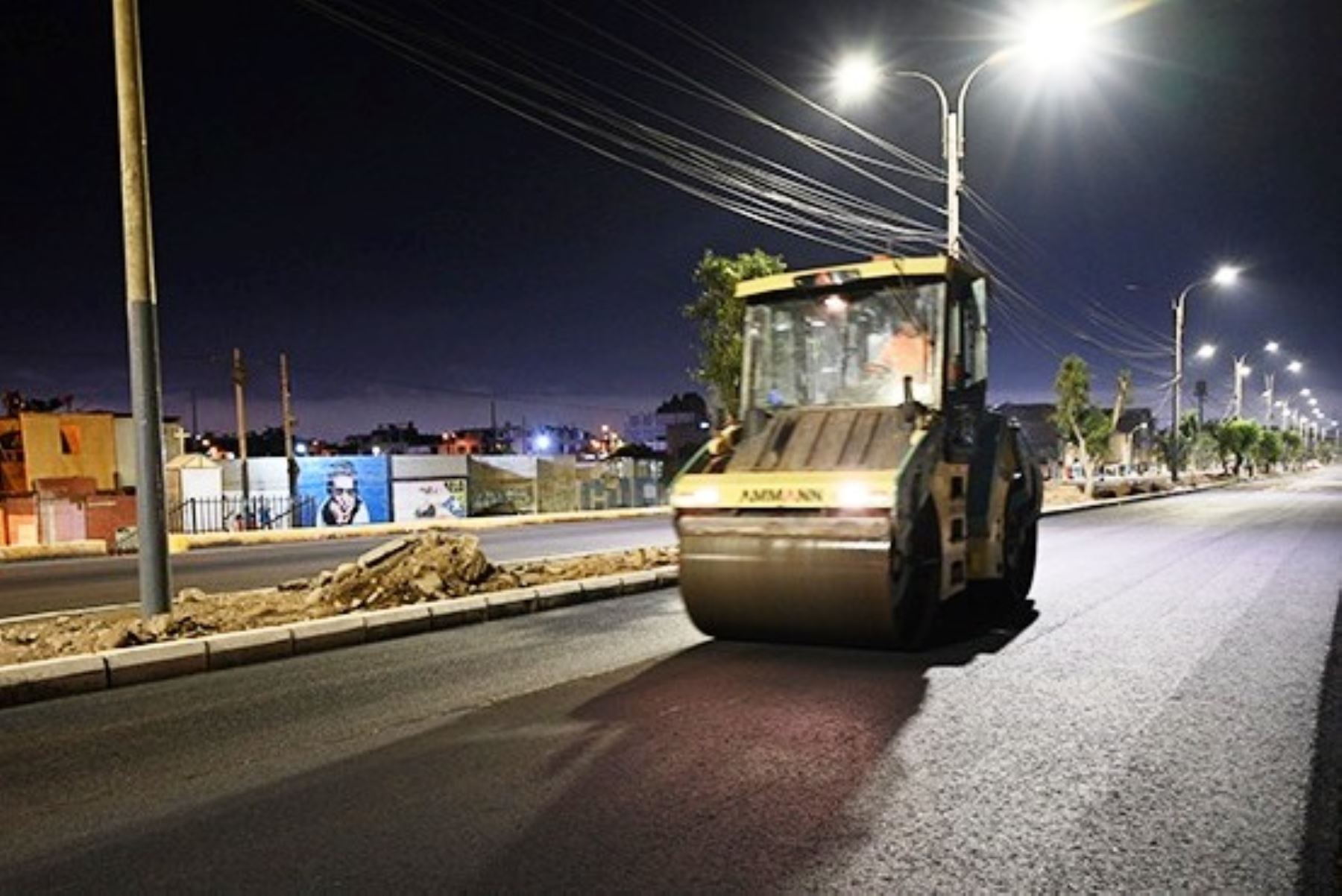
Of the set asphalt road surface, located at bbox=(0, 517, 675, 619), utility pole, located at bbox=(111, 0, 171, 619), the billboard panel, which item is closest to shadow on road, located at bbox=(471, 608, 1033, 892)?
utility pole, located at bbox=(111, 0, 171, 619)

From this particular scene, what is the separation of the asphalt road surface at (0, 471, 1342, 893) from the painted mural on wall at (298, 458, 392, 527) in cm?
2620

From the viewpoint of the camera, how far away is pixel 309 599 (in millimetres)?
9625

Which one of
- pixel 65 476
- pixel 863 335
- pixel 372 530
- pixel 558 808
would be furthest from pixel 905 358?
pixel 65 476

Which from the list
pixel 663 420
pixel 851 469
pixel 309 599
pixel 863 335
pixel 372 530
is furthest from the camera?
pixel 663 420

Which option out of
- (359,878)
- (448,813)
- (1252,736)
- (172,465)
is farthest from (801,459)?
(172,465)

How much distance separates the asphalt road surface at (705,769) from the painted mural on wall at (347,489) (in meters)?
26.2

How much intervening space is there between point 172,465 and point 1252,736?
1279 inches

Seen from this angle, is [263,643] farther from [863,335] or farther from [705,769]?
[863,335]

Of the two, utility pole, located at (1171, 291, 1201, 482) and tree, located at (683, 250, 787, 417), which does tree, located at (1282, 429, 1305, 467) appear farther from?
tree, located at (683, 250, 787, 417)

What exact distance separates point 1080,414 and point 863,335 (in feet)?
104

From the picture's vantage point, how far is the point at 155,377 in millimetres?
8281

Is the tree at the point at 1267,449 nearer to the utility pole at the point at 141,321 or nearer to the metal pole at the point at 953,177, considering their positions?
the metal pole at the point at 953,177

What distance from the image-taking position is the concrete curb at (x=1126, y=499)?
85.0 ft

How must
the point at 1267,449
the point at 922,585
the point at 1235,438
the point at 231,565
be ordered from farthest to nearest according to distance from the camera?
the point at 1267,449, the point at 1235,438, the point at 231,565, the point at 922,585
